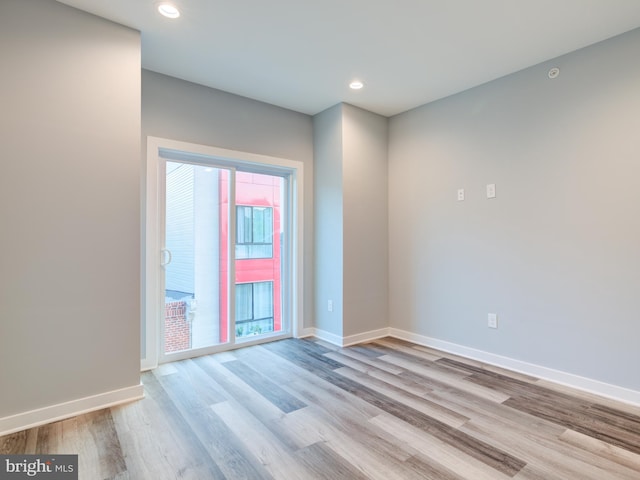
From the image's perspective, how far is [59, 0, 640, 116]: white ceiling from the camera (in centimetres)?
213

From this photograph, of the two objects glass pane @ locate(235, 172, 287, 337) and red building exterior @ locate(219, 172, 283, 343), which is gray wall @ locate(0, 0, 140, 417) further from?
glass pane @ locate(235, 172, 287, 337)

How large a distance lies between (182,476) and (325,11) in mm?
2725

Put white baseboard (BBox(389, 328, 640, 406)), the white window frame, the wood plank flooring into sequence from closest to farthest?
the wood plank flooring, white baseboard (BBox(389, 328, 640, 406)), the white window frame

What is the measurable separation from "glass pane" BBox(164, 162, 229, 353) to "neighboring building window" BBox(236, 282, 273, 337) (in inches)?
7.1

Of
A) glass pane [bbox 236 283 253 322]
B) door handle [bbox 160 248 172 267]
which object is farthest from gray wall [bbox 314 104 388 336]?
door handle [bbox 160 248 172 267]

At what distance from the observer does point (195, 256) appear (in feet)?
10.8

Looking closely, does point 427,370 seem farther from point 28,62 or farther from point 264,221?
point 28,62

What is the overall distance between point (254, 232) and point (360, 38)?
6.98 ft

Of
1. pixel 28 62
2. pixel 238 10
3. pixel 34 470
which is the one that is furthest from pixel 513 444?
pixel 28 62

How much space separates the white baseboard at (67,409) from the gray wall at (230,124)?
183 centimetres

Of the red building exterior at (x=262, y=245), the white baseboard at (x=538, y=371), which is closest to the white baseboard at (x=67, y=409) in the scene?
the red building exterior at (x=262, y=245)

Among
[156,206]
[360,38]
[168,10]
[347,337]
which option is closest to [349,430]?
[347,337]

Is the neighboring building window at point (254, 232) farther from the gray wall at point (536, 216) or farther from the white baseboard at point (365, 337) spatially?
the gray wall at point (536, 216)

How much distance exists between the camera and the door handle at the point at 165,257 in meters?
3.05
